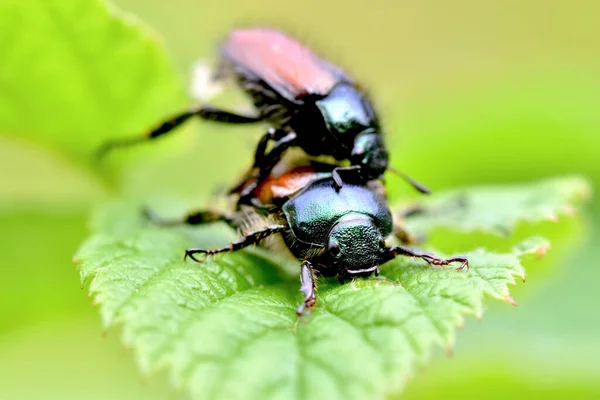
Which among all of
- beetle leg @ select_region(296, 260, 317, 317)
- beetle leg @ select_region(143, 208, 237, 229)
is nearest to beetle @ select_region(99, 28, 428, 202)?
beetle leg @ select_region(143, 208, 237, 229)

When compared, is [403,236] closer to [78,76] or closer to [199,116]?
[199,116]

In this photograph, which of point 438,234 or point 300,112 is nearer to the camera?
point 300,112

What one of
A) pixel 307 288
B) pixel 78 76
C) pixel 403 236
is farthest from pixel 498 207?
pixel 78 76

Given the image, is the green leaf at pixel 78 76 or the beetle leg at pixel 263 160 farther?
the green leaf at pixel 78 76

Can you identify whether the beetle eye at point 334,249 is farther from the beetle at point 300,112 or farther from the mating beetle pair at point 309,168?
the beetle at point 300,112

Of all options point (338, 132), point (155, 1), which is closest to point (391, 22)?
point (155, 1)

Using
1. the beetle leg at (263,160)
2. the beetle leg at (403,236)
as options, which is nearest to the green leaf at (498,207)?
the beetle leg at (403,236)

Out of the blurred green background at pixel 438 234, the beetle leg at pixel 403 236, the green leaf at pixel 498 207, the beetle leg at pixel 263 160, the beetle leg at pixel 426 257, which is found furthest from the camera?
the blurred green background at pixel 438 234
